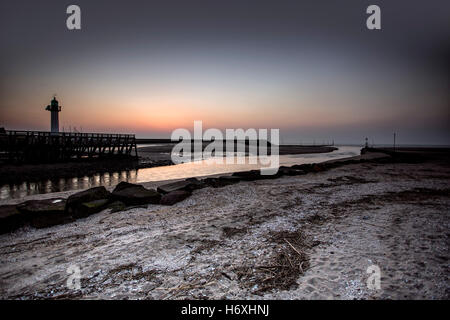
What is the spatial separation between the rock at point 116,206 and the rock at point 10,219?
242 cm

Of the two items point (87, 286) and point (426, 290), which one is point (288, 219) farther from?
point (87, 286)

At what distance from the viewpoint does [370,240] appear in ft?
→ 14.9

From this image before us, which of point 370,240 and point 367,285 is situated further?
point 370,240

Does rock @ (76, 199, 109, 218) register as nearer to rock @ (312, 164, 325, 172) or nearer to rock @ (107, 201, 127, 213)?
rock @ (107, 201, 127, 213)

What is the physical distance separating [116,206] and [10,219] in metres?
2.85

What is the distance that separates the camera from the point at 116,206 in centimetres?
794

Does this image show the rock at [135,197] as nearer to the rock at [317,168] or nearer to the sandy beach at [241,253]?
the sandy beach at [241,253]

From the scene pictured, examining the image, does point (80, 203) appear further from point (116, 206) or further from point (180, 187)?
point (180, 187)

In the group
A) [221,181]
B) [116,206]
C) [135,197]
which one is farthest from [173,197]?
[221,181]

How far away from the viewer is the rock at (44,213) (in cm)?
662

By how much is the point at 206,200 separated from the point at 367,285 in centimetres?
639
